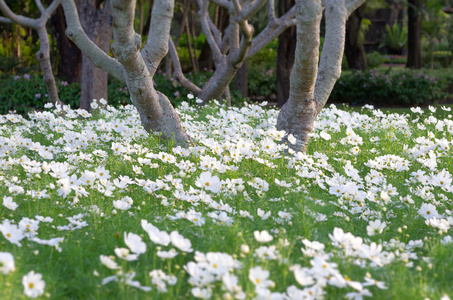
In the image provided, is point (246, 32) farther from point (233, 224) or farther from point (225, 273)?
point (225, 273)

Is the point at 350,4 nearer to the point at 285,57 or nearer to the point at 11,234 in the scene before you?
the point at 11,234

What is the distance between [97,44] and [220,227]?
22.1ft

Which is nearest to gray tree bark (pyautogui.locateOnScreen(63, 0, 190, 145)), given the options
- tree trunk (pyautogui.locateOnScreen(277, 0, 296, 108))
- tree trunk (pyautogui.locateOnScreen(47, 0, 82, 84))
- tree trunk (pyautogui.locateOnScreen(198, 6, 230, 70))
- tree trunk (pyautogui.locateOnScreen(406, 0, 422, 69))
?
tree trunk (pyautogui.locateOnScreen(47, 0, 82, 84))

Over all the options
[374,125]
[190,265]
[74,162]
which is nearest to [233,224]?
[190,265]

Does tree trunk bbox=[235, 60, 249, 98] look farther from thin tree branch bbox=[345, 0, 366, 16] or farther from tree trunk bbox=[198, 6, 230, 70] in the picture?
thin tree branch bbox=[345, 0, 366, 16]

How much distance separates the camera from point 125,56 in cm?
429

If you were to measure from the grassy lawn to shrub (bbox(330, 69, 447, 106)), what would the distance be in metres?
10.2

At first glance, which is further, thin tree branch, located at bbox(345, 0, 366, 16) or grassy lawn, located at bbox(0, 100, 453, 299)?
thin tree branch, located at bbox(345, 0, 366, 16)

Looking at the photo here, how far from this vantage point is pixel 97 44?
8.72 metres

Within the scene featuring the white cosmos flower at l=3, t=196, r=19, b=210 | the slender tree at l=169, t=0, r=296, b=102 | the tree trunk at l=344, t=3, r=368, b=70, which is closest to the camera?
the white cosmos flower at l=3, t=196, r=19, b=210

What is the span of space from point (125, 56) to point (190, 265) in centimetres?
256

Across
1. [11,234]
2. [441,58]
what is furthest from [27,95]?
[441,58]

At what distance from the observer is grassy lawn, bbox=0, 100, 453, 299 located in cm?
218

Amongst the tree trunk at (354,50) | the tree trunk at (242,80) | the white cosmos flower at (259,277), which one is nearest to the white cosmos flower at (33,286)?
the white cosmos flower at (259,277)
